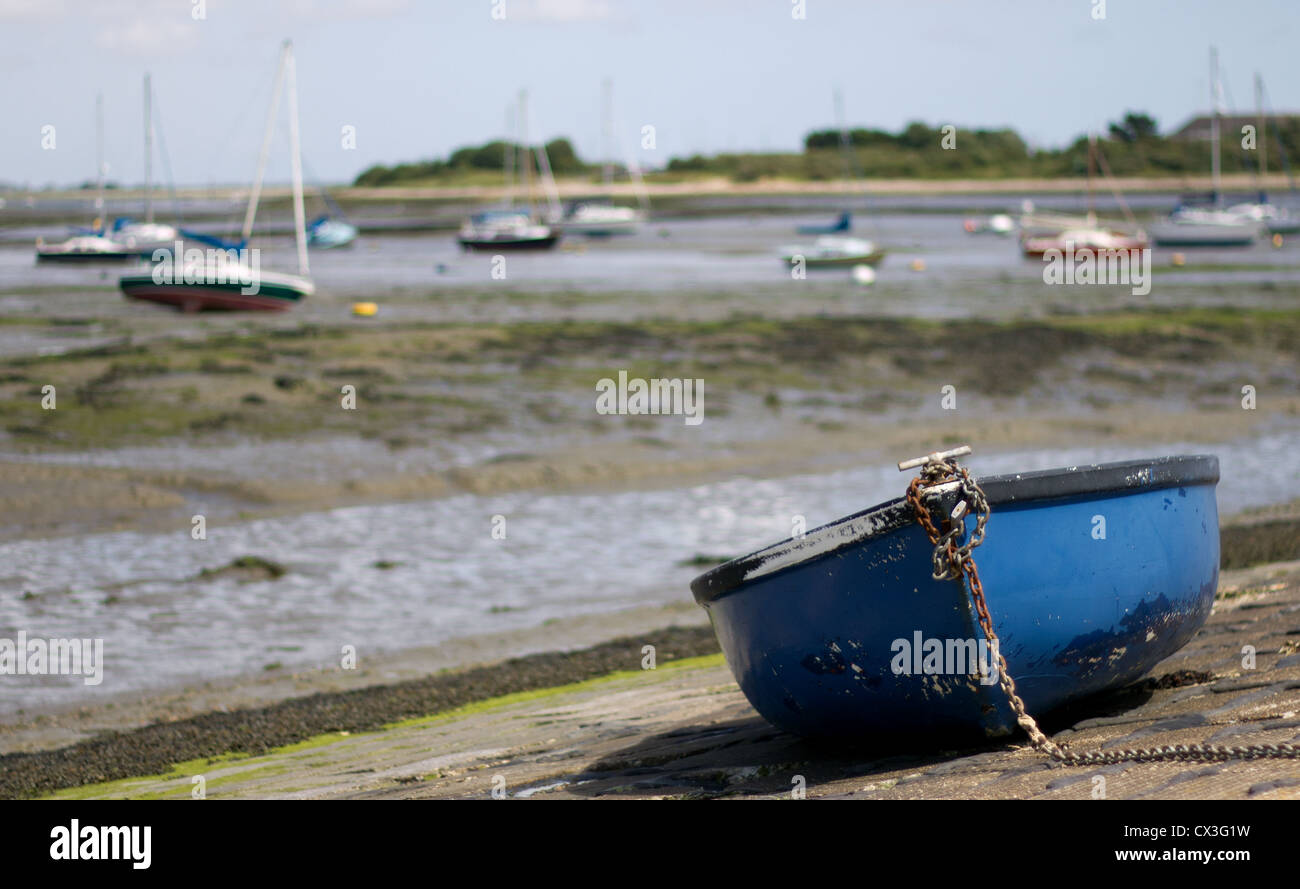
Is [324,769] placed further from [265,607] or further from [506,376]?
[506,376]

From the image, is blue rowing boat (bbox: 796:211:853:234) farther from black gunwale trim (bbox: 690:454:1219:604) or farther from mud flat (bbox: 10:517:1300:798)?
black gunwale trim (bbox: 690:454:1219:604)

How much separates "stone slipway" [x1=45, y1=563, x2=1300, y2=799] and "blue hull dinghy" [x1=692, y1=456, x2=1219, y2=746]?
26 cm

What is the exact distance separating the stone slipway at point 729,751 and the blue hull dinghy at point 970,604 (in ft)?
0.85

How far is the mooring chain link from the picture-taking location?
5.34 metres

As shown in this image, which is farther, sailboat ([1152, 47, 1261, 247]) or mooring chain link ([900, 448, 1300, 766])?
sailboat ([1152, 47, 1261, 247])

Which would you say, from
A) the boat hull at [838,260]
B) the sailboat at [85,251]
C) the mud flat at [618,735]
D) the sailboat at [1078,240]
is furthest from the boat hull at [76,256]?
the mud flat at [618,735]

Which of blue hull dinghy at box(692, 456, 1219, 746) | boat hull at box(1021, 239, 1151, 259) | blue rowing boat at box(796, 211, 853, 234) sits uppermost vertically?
blue rowing boat at box(796, 211, 853, 234)

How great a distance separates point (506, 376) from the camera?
22.3 meters

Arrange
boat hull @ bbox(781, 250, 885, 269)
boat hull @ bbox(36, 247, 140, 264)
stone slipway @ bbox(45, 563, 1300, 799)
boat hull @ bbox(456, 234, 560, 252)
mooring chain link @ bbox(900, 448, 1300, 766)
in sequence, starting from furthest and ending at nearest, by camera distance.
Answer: boat hull @ bbox(456, 234, 560, 252) < boat hull @ bbox(36, 247, 140, 264) < boat hull @ bbox(781, 250, 885, 269) < stone slipway @ bbox(45, 563, 1300, 799) < mooring chain link @ bbox(900, 448, 1300, 766)

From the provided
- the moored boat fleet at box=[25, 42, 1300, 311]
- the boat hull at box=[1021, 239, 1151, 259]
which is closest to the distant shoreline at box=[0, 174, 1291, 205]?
the moored boat fleet at box=[25, 42, 1300, 311]

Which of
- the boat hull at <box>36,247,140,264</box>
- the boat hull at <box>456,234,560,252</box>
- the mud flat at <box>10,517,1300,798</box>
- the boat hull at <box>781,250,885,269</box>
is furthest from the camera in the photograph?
the boat hull at <box>456,234,560,252</box>

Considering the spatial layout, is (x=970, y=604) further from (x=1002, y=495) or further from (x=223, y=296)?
(x=223, y=296)

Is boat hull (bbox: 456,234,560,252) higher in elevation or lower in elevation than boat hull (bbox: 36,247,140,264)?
higher
